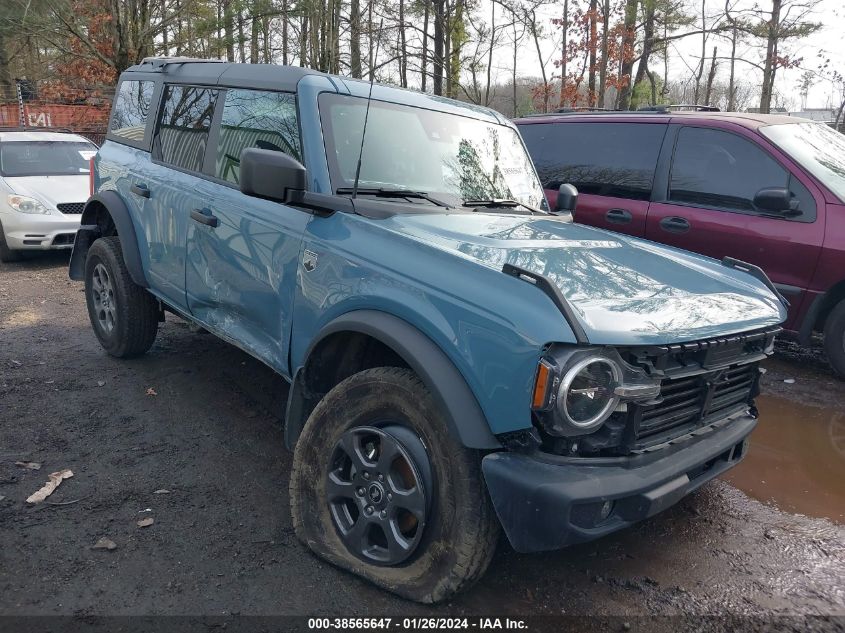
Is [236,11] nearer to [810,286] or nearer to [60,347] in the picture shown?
[60,347]

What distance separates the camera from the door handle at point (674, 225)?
220 inches

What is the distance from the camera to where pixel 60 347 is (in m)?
5.57

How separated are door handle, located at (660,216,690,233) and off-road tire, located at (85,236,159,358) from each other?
161 inches

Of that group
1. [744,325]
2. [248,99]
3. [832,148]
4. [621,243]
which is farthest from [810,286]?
[248,99]

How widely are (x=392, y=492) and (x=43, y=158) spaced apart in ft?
31.1

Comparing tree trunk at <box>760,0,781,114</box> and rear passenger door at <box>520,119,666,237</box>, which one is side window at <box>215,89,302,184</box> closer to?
rear passenger door at <box>520,119,666,237</box>

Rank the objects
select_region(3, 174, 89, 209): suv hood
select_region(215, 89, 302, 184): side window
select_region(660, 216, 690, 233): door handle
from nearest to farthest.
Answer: select_region(215, 89, 302, 184): side window < select_region(660, 216, 690, 233): door handle < select_region(3, 174, 89, 209): suv hood

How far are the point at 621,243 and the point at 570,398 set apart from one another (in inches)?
53.2

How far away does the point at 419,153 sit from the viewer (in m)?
3.48

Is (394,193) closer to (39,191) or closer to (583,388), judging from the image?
(583,388)

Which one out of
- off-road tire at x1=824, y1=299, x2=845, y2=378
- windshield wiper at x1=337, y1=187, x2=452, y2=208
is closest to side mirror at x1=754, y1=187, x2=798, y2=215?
off-road tire at x1=824, y1=299, x2=845, y2=378

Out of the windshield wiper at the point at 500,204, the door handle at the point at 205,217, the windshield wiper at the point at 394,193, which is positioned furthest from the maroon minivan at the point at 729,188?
the door handle at the point at 205,217

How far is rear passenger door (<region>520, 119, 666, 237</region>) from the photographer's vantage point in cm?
592

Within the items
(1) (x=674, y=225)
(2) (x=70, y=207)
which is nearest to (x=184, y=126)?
(1) (x=674, y=225)
